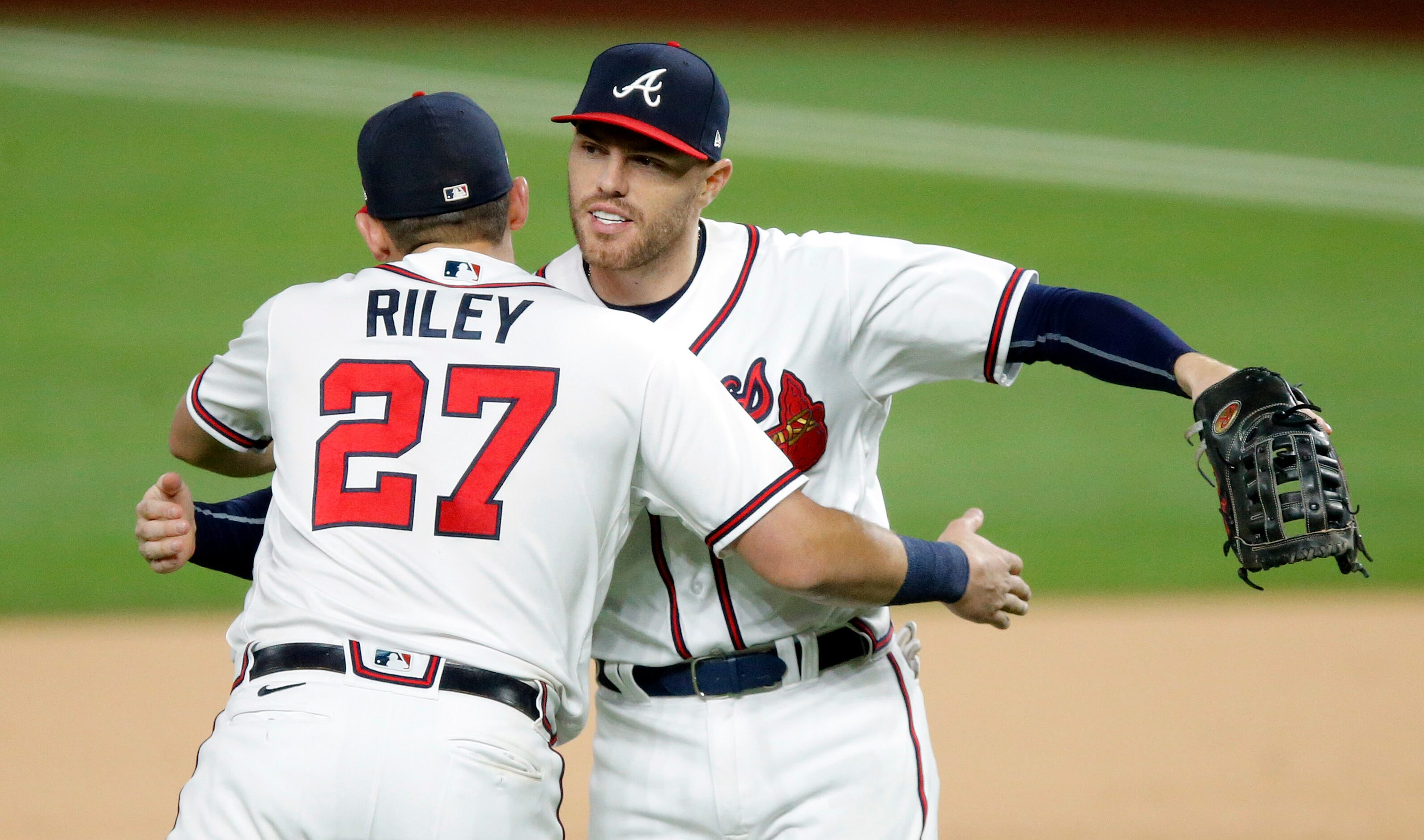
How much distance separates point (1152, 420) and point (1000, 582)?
21.1 ft

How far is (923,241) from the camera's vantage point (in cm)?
1049

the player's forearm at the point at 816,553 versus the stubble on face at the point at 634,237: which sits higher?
the stubble on face at the point at 634,237

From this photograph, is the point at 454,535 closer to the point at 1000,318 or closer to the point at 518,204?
the point at 518,204

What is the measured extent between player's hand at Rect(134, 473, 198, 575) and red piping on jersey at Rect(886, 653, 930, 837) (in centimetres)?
138

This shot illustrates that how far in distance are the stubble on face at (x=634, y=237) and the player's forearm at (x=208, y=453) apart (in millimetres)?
710

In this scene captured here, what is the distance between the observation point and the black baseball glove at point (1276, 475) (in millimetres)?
2266

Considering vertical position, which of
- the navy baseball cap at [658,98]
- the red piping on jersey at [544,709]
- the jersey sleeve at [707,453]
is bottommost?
the red piping on jersey at [544,709]

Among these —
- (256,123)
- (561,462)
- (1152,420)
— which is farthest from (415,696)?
(256,123)

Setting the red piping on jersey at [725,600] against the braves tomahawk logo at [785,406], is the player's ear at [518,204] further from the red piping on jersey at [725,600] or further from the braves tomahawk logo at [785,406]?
the red piping on jersey at [725,600]

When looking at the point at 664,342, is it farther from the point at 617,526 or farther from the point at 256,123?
the point at 256,123

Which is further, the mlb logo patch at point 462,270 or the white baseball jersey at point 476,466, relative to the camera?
the mlb logo patch at point 462,270

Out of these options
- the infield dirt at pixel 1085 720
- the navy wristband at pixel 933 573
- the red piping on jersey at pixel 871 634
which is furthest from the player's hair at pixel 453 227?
the infield dirt at pixel 1085 720

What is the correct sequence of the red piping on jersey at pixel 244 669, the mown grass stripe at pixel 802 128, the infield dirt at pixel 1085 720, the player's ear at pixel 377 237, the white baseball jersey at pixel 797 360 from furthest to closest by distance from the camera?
the mown grass stripe at pixel 802 128, the infield dirt at pixel 1085 720, the white baseball jersey at pixel 797 360, the player's ear at pixel 377 237, the red piping on jersey at pixel 244 669

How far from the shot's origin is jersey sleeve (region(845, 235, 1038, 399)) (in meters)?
2.71
